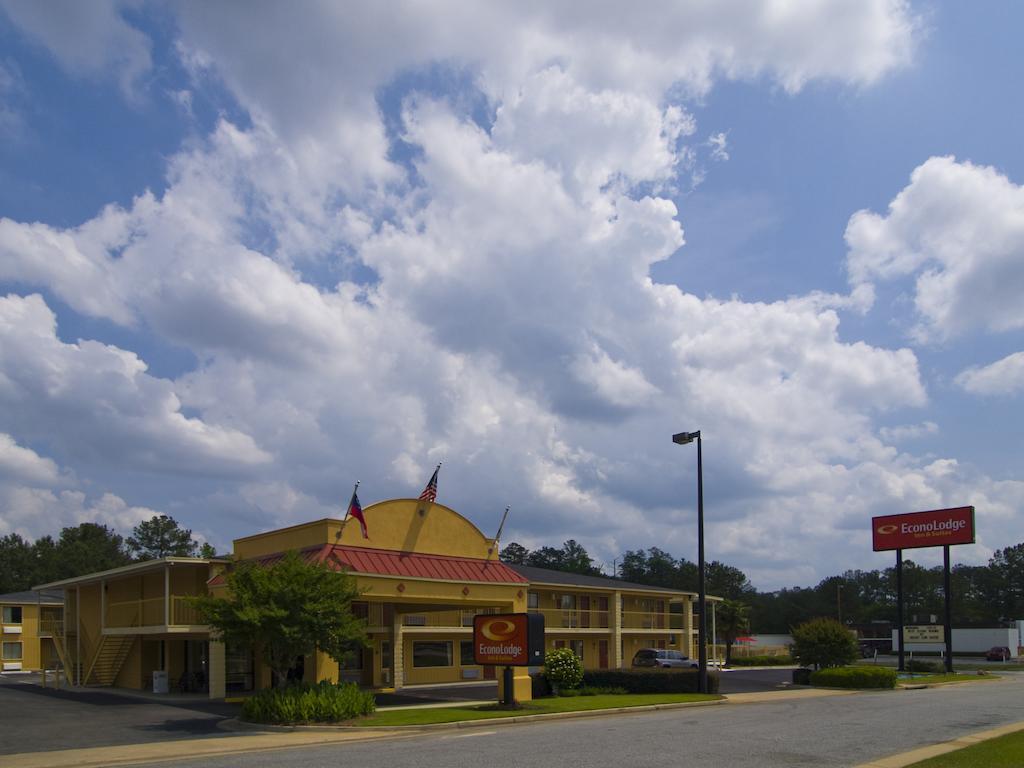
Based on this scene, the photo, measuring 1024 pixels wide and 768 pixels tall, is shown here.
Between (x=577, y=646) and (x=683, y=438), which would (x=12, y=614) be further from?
(x=683, y=438)

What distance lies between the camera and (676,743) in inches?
730

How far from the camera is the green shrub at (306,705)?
918 inches

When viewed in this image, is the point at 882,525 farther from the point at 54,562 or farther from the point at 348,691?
the point at 54,562

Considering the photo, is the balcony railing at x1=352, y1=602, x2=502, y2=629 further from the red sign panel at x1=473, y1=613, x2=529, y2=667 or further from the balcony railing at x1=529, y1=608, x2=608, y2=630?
the red sign panel at x1=473, y1=613, x2=529, y2=667

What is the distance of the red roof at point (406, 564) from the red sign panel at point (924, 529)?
100ft

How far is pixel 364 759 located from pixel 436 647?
86.5 ft

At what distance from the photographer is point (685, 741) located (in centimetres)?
Answer: 1892

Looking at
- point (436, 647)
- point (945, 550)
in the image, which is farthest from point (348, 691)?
point (945, 550)

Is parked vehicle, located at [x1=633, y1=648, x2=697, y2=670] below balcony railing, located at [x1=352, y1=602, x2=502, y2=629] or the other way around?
below

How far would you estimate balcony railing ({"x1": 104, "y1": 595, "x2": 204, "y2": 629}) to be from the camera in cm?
3372

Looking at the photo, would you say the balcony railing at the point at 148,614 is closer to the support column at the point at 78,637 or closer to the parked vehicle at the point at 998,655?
the support column at the point at 78,637

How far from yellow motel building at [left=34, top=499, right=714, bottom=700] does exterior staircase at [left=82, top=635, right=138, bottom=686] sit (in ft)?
0.17

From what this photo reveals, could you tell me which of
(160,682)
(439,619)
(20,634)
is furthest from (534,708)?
(20,634)

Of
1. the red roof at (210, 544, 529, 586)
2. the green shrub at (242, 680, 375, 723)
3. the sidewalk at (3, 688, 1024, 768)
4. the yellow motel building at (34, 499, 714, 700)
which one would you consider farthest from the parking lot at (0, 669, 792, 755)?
the red roof at (210, 544, 529, 586)
